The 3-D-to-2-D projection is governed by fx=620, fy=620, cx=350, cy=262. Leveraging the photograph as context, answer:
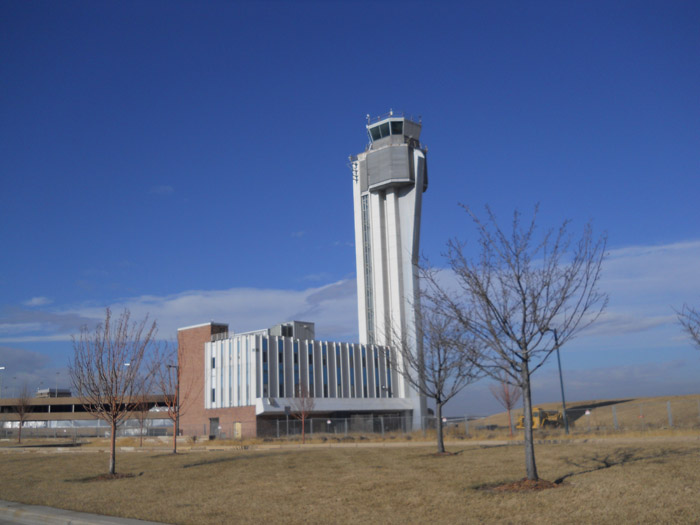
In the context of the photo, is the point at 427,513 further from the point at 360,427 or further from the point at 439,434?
the point at 360,427

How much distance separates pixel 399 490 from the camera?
Result: 14.8 metres

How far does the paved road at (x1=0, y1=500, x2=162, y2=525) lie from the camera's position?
12.0 meters

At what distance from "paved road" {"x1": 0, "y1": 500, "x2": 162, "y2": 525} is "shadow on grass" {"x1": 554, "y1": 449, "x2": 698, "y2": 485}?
34.8 feet

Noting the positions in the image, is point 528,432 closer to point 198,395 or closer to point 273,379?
point 273,379

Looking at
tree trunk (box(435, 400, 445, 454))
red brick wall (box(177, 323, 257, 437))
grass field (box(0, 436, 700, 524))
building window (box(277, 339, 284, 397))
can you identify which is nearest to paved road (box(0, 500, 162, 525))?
grass field (box(0, 436, 700, 524))

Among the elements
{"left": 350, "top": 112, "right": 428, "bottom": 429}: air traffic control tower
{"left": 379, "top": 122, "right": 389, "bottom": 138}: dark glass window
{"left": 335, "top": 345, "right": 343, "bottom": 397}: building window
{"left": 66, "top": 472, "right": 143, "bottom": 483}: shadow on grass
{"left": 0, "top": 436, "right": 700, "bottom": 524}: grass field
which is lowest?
{"left": 66, "top": 472, "right": 143, "bottom": 483}: shadow on grass

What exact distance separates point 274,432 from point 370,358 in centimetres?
1786

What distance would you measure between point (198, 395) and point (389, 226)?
30.9m

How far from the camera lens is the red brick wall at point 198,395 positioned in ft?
207

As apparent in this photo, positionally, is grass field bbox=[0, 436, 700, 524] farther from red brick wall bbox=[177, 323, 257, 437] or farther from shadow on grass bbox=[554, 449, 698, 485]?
red brick wall bbox=[177, 323, 257, 437]

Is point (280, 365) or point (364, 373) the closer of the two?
point (280, 365)

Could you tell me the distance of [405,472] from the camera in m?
18.8

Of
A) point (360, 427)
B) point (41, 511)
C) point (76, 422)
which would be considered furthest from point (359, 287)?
point (41, 511)

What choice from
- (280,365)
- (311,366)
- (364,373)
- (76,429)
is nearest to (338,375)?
(311,366)
